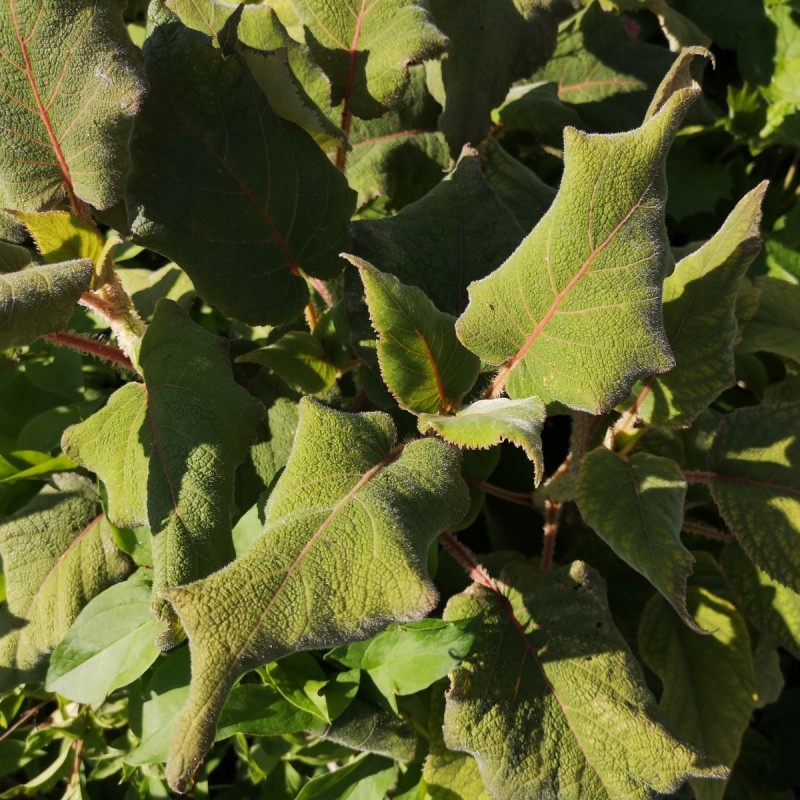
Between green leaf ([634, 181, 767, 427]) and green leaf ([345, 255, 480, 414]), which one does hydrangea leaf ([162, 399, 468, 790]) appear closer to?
green leaf ([345, 255, 480, 414])

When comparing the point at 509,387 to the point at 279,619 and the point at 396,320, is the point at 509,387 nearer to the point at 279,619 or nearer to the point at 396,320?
the point at 396,320

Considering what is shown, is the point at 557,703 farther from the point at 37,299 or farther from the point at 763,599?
the point at 37,299

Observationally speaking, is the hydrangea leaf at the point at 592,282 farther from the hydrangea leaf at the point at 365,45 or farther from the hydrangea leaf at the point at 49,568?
the hydrangea leaf at the point at 49,568

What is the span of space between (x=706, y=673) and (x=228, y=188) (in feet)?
2.69

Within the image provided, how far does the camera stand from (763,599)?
3.46 ft

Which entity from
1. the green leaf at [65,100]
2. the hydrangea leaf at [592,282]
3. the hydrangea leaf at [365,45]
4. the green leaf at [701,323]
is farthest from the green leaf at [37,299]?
the green leaf at [701,323]

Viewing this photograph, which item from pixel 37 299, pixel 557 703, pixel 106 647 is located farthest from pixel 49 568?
pixel 557 703

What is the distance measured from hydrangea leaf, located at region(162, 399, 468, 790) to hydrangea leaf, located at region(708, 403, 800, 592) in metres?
0.39

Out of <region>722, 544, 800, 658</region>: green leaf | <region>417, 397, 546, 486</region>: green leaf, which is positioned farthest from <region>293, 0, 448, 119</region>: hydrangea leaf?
<region>722, 544, 800, 658</region>: green leaf

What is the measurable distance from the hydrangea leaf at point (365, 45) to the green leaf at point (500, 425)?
0.44 meters

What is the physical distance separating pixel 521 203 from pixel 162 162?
0.49 meters

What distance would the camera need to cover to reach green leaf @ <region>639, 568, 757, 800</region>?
1030 millimetres

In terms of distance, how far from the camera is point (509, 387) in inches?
35.1

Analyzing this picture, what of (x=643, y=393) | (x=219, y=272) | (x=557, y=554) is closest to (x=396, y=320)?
(x=219, y=272)
